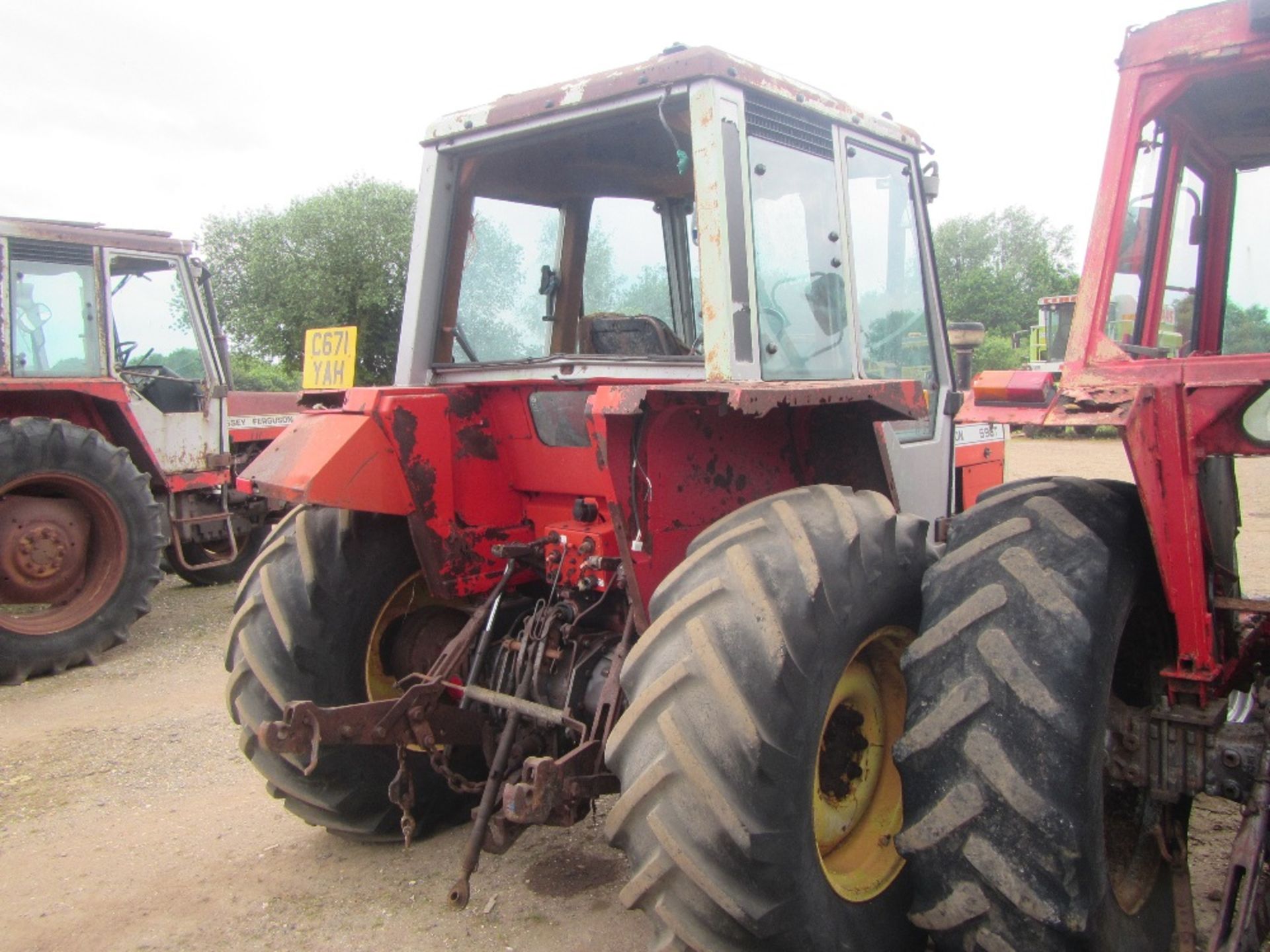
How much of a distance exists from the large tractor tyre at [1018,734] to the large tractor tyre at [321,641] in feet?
6.37

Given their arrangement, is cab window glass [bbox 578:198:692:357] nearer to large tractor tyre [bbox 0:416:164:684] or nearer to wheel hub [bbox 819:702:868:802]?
wheel hub [bbox 819:702:868:802]

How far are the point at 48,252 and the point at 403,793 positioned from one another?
5.76m

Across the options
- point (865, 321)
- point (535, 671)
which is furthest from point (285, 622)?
point (865, 321)

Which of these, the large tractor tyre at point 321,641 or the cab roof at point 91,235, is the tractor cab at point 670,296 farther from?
the cab roof at point 91,235

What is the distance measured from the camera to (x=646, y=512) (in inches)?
113

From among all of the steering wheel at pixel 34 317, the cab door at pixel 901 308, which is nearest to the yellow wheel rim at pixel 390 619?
the cab door at pixel 901 308

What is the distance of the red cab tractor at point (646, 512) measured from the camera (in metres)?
2.33

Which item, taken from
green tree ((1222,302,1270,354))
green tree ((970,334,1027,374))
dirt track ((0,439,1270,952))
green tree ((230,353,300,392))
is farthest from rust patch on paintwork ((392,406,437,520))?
green tree ((970,334,1027,374))

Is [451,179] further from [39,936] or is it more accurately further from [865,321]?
[39,936]

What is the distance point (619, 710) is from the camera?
292 cm

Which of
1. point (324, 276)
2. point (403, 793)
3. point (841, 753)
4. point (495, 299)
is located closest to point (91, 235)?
point (495, 299)

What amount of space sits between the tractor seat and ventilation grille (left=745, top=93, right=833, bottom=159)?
87 cm

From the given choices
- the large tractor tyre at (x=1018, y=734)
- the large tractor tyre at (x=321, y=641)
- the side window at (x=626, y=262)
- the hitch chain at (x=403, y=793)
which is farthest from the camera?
the side window at (x=626, y=262)

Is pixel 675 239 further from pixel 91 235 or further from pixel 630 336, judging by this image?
pixel 91 235
